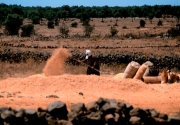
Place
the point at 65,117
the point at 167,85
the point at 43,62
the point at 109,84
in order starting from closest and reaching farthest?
the point at 65,117, the point at 109,84, the point at 167,85, the point at 43,62

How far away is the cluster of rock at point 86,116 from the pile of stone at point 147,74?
23.3 ft

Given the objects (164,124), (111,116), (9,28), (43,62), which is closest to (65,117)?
(111,116)

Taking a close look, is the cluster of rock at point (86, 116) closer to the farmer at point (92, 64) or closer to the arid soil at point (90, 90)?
the arid soil at point (90, 90)

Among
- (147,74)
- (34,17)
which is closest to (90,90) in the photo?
(147,74)

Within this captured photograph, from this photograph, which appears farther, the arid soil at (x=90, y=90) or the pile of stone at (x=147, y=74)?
the pile of stone at (x=147, y=74)

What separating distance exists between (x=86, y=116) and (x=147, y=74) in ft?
30.9

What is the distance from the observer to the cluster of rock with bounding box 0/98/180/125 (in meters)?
6.73

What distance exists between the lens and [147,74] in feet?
52.8

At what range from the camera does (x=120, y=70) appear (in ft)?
67.9

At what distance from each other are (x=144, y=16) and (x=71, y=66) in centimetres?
7319

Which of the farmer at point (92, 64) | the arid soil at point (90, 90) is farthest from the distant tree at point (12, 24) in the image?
the arid soil at point (90, 90)

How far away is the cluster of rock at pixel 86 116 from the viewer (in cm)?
673

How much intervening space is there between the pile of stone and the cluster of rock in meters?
7.10

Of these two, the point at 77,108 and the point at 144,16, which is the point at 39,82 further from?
the point at 144,16
